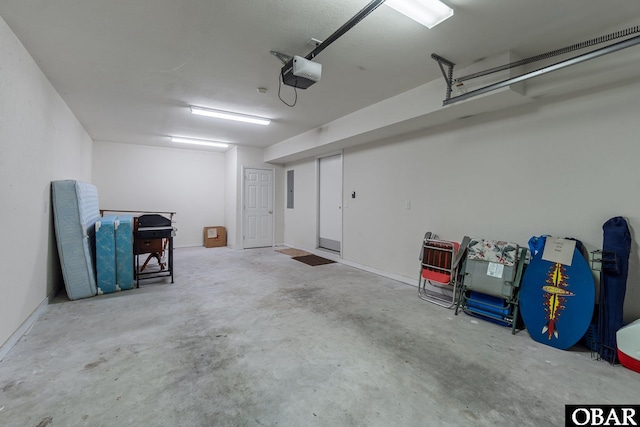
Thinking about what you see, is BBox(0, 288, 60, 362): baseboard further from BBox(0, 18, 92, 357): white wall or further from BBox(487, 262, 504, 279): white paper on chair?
BBox(487, 262, 504, 279): white paper on chair

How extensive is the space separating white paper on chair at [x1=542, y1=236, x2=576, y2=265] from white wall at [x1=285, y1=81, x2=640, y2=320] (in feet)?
0.89

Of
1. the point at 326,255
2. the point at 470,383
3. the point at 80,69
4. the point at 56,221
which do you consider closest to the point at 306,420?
the point at 470,383

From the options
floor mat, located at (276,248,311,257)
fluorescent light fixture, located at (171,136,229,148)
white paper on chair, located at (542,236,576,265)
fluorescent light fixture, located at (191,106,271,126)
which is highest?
fluorescent light fixture, located at (191,106,271,126)

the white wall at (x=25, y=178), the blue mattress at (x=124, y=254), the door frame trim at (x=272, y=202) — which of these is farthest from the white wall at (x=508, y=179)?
the white wall at (x=25, y=178)

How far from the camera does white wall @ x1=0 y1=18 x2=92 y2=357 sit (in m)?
2.32

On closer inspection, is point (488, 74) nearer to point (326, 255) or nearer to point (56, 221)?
point (326, 255)

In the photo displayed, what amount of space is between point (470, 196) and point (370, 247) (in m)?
1.96

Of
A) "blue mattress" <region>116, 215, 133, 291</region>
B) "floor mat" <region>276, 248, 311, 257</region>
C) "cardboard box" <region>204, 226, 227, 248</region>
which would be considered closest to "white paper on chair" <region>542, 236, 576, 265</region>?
"floor mat" <region>276, 248, 311, 257</region>

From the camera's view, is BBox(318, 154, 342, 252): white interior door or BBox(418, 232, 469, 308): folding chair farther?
BBox(318, 154, 342, 252): white interior door

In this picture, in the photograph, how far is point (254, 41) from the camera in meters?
2.53

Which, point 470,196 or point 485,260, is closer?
point 485,260

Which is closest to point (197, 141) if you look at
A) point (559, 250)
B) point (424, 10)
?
point (424, 10)

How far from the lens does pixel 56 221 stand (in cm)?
343

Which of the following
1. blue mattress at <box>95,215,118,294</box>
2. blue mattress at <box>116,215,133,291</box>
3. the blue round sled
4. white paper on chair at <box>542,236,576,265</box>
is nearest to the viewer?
the blue round sled
